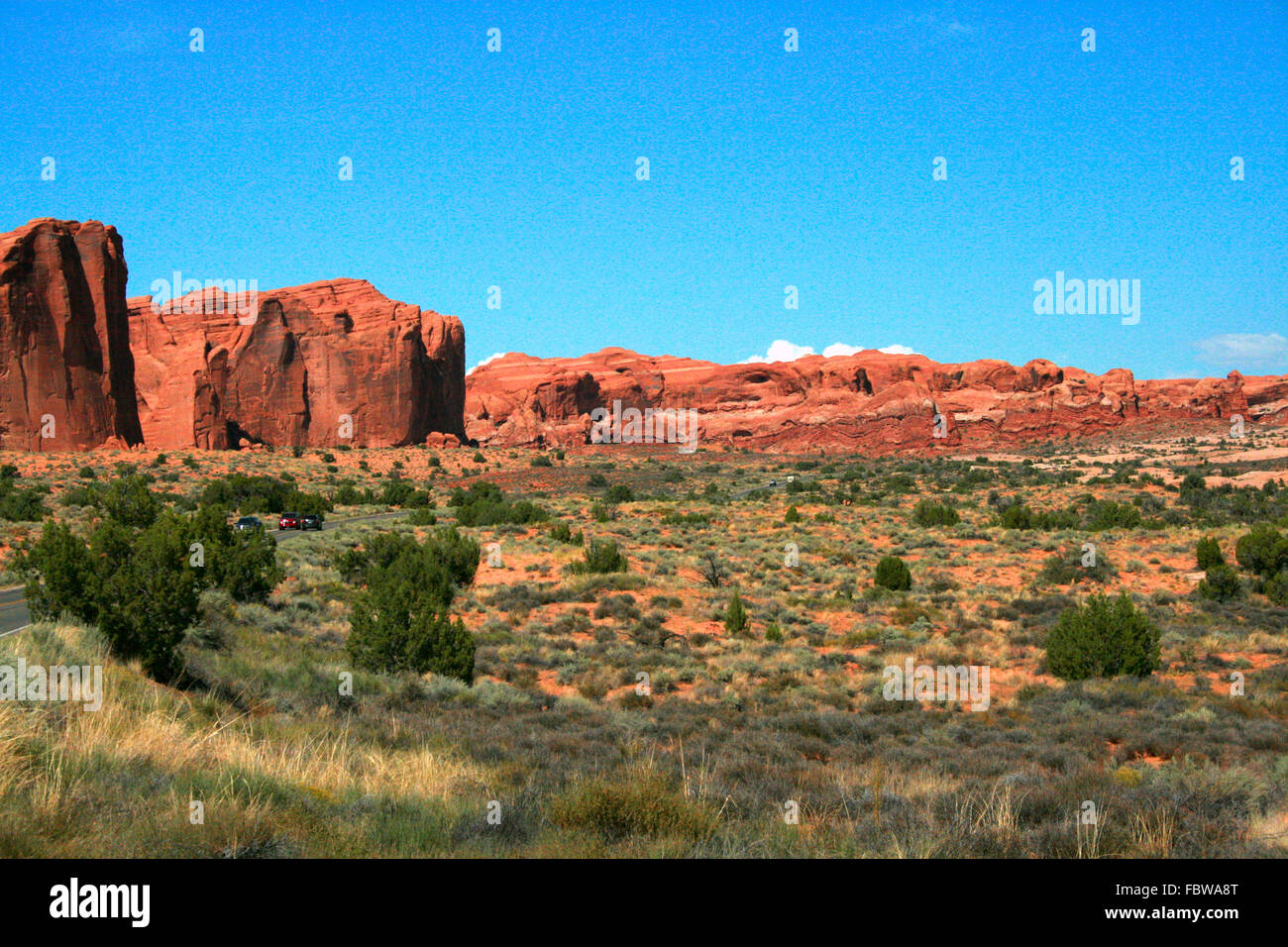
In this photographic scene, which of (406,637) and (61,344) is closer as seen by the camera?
(406,637)

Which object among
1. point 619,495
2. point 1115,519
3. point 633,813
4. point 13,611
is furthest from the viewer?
point 619,495

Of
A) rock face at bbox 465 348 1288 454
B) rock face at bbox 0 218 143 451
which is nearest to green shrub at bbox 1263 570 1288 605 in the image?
rock face at bbox 0 218 143 451

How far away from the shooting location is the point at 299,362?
86812mm

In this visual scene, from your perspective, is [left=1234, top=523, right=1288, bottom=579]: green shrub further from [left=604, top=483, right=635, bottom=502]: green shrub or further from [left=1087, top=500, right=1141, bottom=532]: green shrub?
[left=604, top=483, right=635, bottom=502]: green shrub

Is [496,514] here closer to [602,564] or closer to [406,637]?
[602,564]

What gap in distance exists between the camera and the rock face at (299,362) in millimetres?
83438

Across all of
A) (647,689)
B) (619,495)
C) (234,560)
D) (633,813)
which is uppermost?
(619,495)

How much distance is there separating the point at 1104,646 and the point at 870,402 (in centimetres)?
9573

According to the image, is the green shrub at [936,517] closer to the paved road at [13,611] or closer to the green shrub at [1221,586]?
the green shrub at [1221,586]

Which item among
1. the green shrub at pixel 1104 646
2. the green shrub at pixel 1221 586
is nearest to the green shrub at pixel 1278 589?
the green shrub at pixel 1221 586

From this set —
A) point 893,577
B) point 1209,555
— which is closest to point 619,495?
point 893,577

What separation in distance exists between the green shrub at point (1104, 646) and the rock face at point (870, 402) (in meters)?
88.8
